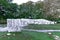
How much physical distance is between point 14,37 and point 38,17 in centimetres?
402

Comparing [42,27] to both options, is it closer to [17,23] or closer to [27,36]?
[17,23]

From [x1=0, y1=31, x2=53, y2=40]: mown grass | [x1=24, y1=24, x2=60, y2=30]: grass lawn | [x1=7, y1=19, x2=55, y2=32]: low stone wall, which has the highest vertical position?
[x1=7, y1=19, x2=55, y2=32]: low stone wall

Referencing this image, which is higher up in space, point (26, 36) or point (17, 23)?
point (17, 23)

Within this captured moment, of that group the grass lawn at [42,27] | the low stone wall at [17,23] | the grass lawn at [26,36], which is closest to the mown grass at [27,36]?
the grass lawn at [26,36]

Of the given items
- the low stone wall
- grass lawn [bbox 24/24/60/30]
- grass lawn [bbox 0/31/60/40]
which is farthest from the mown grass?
grass lawn [bbox 24/24/60/30]

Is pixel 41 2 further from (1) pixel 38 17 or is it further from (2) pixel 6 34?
(2) pixel 6 34

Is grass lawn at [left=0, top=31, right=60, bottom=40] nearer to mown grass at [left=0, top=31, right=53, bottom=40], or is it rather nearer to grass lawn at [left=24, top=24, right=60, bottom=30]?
mown grass at [left=0, top=31, right=53, bottom=40]

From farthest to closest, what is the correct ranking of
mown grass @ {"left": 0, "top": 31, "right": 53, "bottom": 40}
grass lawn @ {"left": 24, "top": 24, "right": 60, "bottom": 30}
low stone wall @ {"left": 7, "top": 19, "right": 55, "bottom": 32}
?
grass lawn @ {"left": 24, "top": 24, "right": 60, "bottom": 30} < low stone wall @ {"left": 7, "top": 19, "right": 55, "bottom": 32} < mown grass @ {"left": 0, "top": 31, "right": 53, "bottom": 40}

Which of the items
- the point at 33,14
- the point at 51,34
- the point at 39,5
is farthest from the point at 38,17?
the point at 51,34

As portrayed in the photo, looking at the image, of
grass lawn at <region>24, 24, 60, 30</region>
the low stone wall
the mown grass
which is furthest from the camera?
grass lawn at <region>24, 24, 60, 30</region>

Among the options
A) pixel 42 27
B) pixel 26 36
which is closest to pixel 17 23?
pixel 42 27

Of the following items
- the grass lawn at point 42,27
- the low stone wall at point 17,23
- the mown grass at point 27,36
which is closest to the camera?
the mown grass at point 27,36

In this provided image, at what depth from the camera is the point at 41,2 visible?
13.4 m

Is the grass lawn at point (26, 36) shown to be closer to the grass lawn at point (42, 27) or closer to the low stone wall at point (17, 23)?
the low stone wall at point (17, 23)
